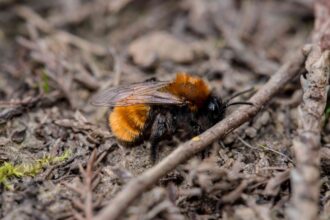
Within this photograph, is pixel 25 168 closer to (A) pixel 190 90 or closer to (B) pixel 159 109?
(B) pixel 159 109

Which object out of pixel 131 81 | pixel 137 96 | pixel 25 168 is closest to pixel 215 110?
pixel 137 96

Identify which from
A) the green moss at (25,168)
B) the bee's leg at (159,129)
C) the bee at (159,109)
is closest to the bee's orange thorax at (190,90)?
the bee at (159,109)

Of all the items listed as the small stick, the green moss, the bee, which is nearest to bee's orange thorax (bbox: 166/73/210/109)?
the bee

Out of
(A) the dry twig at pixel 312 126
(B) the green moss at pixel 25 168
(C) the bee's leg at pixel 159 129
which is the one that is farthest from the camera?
(C) the bee's leg at pixel 159 129

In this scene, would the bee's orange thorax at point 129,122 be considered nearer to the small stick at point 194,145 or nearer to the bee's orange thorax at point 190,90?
the bee's orange thorax at point 190,90

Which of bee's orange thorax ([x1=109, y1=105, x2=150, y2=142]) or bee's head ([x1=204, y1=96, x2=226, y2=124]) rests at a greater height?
bee's orange thorax ([x1=109, y1=105, x2=150, y2=142])

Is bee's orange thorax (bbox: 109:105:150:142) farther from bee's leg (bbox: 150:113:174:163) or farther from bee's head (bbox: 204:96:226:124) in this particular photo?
bee's head (bbox: 204:96:226:124)
